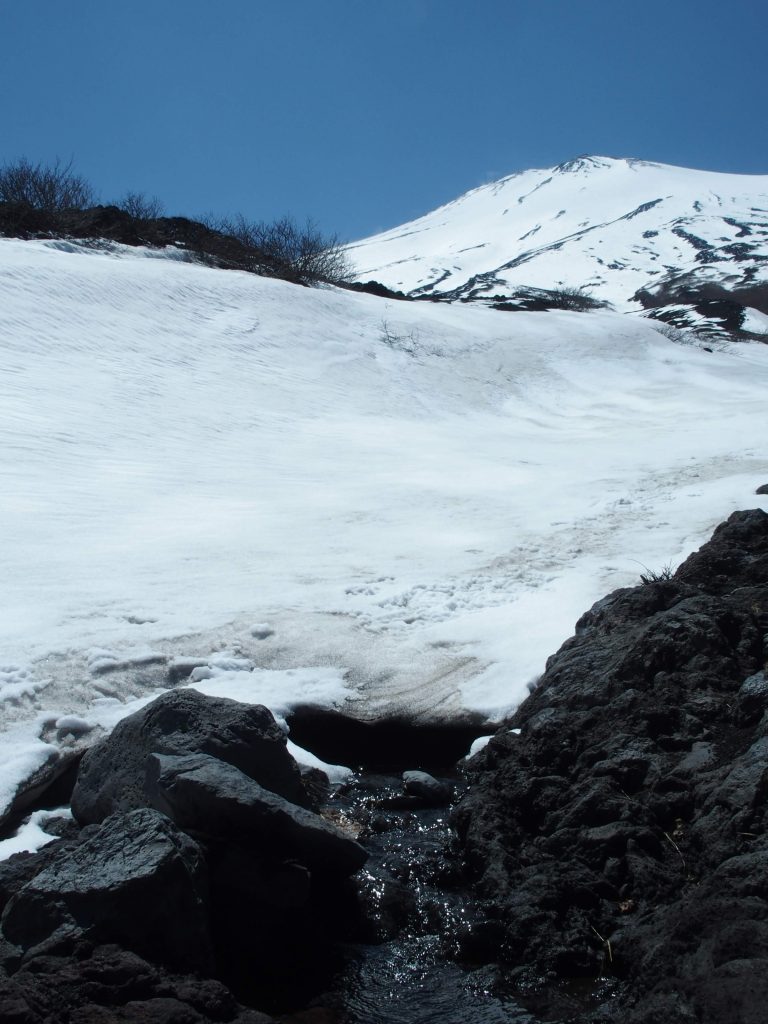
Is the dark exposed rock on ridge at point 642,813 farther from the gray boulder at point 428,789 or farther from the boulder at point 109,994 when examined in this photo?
the boulder at point 109,994

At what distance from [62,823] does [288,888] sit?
1605 millimetres

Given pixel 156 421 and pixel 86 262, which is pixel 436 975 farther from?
pixel 86 262

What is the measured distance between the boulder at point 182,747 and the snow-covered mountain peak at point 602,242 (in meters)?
35.3

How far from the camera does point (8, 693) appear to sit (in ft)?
21.3

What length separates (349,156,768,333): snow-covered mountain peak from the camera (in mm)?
59812

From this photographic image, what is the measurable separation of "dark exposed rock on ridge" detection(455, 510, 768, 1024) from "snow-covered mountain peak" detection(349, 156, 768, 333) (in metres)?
33.6

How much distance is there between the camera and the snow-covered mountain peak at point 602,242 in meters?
59.8

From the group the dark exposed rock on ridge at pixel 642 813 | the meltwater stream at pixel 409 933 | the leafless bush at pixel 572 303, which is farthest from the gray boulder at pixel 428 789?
the leafless bush at pixel 572 303

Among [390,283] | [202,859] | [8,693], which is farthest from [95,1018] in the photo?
[390,283]

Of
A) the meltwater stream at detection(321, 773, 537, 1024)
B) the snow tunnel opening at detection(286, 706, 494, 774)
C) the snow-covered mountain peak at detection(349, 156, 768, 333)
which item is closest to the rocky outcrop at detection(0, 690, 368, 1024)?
the meltwater stream at detection(321, 773, 537, 1024)

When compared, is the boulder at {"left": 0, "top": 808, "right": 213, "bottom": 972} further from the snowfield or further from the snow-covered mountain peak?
the snow-covered mountain peak

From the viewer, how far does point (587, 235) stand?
351 ft

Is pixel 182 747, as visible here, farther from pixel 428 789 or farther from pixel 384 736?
pixel 384 736

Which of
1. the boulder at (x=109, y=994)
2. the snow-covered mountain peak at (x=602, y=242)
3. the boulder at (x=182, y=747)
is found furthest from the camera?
the snow-covered mountain peak at (x=602, y=242)
